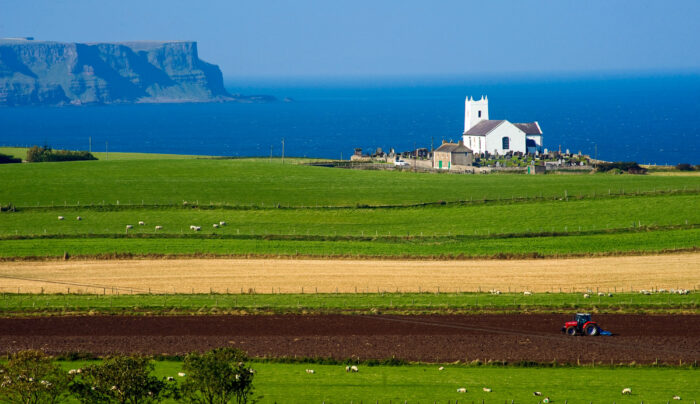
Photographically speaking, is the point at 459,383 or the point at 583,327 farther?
the point at 583,327

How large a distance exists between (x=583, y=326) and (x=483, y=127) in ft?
311

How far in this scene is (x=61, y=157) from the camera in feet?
420

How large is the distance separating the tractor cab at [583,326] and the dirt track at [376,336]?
48 cm

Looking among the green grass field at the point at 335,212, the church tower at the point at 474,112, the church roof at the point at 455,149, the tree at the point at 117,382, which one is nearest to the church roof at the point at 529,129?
the church tower at the point at 474,112

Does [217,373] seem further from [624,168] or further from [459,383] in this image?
[624,168]

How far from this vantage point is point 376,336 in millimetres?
44500

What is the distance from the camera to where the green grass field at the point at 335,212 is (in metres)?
67.0

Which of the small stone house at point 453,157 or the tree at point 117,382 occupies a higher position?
the small stone house at point 453,157

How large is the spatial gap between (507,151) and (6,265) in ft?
279

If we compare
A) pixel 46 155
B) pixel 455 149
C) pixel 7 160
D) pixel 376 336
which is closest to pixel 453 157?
pixel 455 149

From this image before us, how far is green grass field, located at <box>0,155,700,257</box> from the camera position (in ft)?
220

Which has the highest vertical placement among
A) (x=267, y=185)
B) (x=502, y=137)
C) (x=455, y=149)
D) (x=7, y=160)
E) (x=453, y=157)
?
(x=502, y=137)

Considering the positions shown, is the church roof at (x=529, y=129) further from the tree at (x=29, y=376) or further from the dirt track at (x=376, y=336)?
the tree at (x=29, y=376)

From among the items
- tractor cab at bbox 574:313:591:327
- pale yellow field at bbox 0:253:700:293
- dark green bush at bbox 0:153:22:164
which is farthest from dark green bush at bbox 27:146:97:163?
tractor cab at bbox 574:313:591:327
